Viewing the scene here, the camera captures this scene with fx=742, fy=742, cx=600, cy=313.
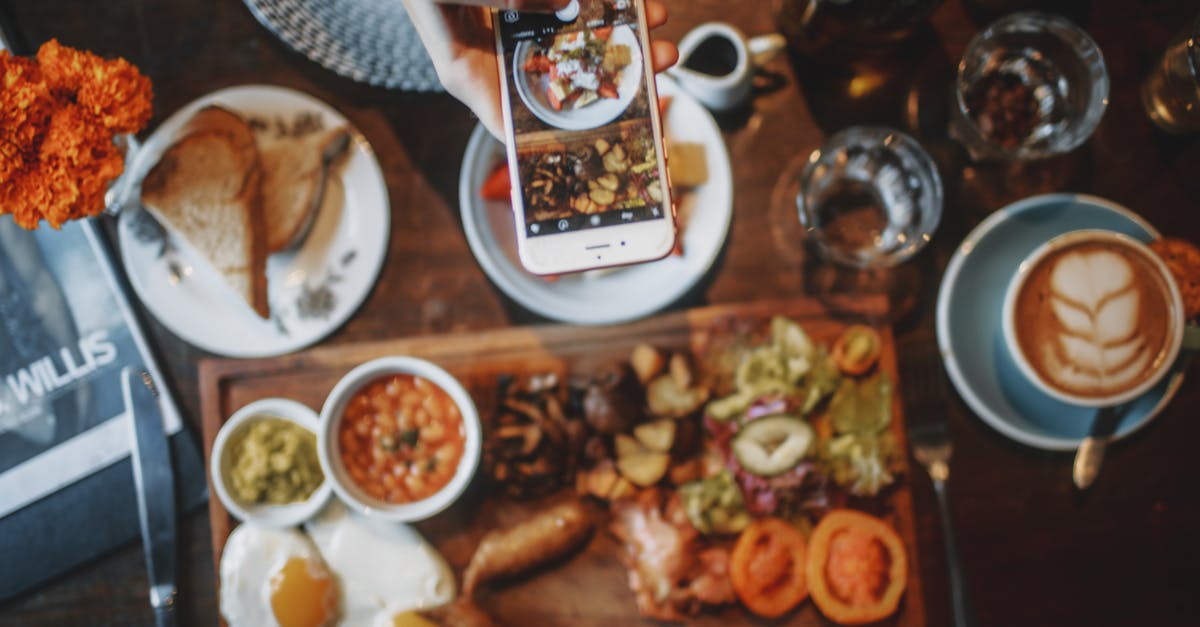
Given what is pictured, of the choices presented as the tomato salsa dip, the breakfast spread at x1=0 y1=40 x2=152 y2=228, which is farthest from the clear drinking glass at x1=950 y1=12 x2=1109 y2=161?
the breakfast spread at x1=0 y1=40 x2=152 y2=228

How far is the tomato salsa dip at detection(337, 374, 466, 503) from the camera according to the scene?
55.6 inches

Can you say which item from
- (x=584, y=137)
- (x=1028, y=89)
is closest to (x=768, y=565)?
(x=584, y=137)

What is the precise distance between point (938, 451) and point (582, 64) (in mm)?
998

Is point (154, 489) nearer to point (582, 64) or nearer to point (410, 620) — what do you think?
point (410, 620)

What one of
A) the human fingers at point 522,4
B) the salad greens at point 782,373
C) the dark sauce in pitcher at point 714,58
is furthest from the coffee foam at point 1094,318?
the human fingers at point 522,4

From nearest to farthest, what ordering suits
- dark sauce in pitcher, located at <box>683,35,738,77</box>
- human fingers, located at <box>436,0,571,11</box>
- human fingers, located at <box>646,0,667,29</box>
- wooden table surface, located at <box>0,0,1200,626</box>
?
human fingers, located at <box>436,0,571,11</box>
human fingers, located at <box>646,0,667,29</box>
dark sauce in pitcher, located at <box>683,35,738,77</box>
wooden table surface, located at <box>0,0,1200,626</box>

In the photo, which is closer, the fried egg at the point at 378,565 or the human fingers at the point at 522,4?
the human fingers at the point at 522,4

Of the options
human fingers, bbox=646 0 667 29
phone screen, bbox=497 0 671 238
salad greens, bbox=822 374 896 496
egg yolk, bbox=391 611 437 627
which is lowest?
egg yolk, bbox=391 611 437 627

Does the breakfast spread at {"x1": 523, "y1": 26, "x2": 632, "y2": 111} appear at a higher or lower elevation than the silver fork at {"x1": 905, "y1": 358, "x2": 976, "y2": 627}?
higher

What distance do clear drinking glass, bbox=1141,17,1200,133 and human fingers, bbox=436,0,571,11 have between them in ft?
3.91

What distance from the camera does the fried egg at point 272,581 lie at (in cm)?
141

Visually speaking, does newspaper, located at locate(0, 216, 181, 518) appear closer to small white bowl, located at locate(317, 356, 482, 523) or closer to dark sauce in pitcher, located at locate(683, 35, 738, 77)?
small white bowl, located at locate(317, 356, 482, 523)

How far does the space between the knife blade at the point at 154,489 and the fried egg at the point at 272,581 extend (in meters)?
0.12

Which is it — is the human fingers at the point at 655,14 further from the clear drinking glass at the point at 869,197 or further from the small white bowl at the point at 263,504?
the small white bowl at the point at 263,504
